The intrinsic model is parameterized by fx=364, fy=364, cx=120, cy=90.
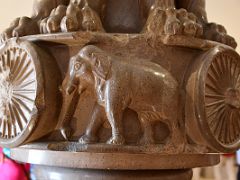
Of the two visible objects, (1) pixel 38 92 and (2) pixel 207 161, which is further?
(2) pixel 207 161

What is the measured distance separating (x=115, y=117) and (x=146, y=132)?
0.25 ft

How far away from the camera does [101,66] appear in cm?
76

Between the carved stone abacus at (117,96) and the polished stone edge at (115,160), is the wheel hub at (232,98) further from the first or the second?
the polished stone edge at (115,160)

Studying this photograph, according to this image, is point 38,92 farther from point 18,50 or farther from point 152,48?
point 152,48

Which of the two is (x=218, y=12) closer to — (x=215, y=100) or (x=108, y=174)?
(x=215, y=100)

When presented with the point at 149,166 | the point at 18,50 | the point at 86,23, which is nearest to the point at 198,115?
the point at 149,166

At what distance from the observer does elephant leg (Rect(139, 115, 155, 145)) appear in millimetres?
770

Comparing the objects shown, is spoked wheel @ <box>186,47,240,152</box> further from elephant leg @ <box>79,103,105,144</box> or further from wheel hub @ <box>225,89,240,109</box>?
elephant leg @ <box>79,103,105,144</box>

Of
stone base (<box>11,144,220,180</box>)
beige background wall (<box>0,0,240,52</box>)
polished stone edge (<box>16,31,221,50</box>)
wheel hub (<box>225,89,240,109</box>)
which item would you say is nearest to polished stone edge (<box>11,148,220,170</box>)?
stone base (<box>11,144,220,180</box>)

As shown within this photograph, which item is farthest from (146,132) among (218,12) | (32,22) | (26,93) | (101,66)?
(218,12)

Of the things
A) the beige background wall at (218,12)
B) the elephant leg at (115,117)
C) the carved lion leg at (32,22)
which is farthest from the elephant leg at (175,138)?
the beige background wall at (218,12)

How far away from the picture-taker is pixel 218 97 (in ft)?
2.72

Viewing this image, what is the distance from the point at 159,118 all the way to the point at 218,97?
0.16m

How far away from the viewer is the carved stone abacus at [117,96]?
2.50 ft
